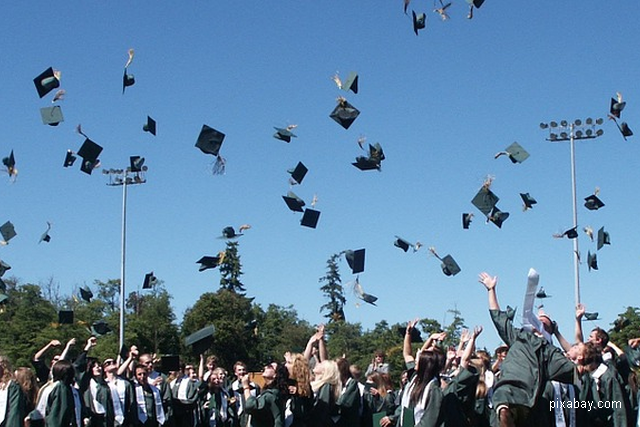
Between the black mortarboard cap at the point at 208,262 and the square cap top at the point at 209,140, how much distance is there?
224 centimetres

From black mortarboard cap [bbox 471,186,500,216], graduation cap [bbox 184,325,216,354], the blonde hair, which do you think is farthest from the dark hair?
black mortarboard cap [bbox 471,186,500,216]

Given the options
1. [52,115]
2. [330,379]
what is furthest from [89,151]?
[330,379]

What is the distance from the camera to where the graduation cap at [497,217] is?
47.9ft

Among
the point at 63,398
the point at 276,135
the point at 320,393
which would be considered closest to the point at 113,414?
the point at 63,398

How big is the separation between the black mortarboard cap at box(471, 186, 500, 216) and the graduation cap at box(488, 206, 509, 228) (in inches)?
6.9

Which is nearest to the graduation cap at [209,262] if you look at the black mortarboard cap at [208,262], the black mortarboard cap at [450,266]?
the black mortarboard cap at [208,262]

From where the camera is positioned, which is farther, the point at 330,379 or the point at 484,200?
the point at 484,200

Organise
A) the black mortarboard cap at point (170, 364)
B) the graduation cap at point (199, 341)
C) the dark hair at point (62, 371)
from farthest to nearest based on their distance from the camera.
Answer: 1. the black mortarboard cap at point (170, 364)
2. the graduation cap at point (199, 341)
3. the dark hair at point (62, 371)

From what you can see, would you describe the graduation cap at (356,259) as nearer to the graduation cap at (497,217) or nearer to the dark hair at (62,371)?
the graduation cap at (497,217)

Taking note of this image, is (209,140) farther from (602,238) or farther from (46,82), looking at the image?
(602,238)

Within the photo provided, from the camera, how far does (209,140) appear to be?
1421 cm

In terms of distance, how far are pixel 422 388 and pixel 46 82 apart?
8.30 metres

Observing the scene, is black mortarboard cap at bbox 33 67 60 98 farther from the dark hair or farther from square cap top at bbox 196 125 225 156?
the dark hair

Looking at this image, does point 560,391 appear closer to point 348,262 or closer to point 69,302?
point 348,262
